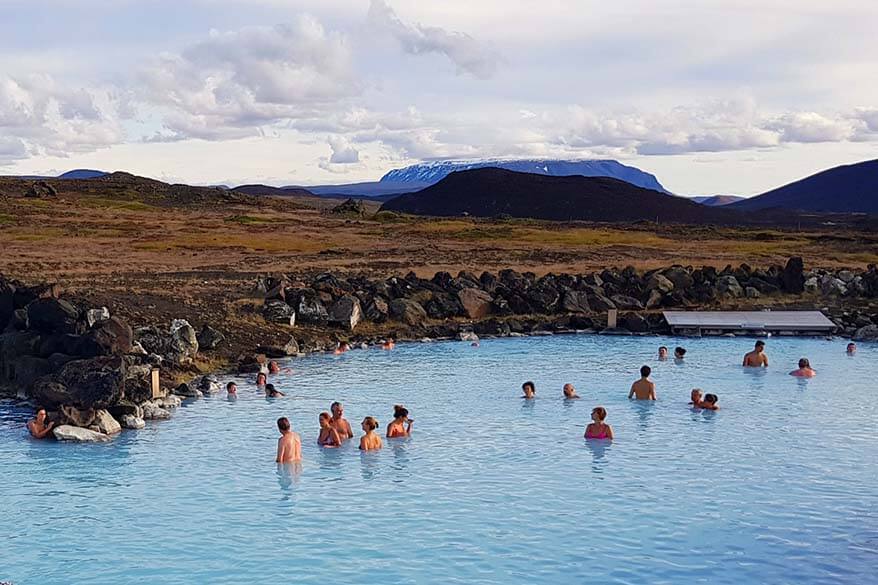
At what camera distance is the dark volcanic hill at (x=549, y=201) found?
109812mm

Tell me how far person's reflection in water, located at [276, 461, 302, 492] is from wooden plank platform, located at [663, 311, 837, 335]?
55.8ft

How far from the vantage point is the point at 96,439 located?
54.6 ft

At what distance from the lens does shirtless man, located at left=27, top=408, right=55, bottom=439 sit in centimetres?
1664

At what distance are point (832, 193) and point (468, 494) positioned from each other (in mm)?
157881

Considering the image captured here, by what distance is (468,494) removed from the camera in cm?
1384

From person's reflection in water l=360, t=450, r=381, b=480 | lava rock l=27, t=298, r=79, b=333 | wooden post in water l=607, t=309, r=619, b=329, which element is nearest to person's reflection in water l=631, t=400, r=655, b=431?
person's reflection in water l=360, t=450, r=381, b=480

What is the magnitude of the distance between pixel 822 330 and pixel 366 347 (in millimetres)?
13574

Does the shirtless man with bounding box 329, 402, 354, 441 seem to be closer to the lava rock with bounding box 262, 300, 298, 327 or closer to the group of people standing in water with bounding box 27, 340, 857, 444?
the group of people standing in water with bounding box 27, 340, 857, 444

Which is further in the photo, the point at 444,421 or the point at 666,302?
the point at 666,302

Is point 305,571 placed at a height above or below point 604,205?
below

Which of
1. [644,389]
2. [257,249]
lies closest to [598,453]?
[644,389]

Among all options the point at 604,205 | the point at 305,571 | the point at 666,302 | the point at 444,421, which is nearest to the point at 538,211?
the point at 604,205

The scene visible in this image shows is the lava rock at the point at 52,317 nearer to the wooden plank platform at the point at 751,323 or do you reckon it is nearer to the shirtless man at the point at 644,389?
the shirtless man at the point at 644,389

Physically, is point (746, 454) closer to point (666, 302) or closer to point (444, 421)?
point (444, 421)
